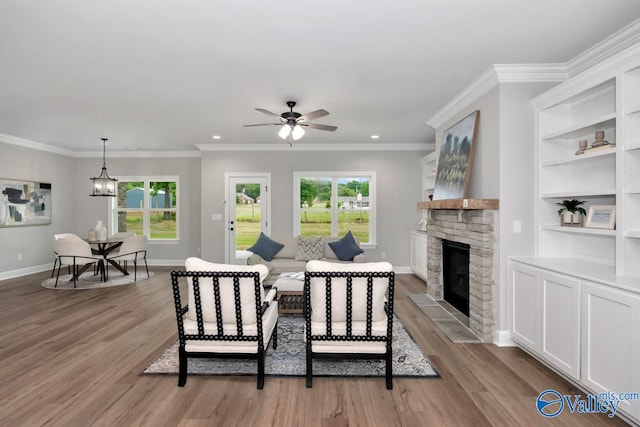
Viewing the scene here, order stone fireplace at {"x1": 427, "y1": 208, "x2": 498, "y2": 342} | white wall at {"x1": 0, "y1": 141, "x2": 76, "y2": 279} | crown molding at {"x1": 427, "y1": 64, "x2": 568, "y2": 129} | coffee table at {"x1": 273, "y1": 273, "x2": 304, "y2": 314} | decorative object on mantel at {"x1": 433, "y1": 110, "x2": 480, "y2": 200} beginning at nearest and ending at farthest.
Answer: crown molding at {"x1": 427, "y1": 64, "x2": 568, "y2": 129}, stone fireplace at {"x1": 427, "y1": 208, "x2": 498, "y2": 342}, decorative object on mantel at {"x1": 433, "y1": 110, "x2": 480, "y2": 200}, coffee table at {"x1": 273, "y1": 273, "x2": 304, "y2": 314}, white wall at {"x1": 0, "y1": 141, "x2": 76, "y2": 279}

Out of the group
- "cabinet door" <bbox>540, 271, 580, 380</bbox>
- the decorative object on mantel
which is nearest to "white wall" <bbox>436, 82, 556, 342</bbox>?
the decorative object on mantel

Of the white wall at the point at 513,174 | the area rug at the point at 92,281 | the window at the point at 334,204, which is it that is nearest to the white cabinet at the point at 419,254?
the window at the point at 334,204

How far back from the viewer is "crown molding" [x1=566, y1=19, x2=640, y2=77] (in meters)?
2.56

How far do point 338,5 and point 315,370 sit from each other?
2792 mm

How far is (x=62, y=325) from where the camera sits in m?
3.83

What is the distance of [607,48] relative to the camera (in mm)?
2812

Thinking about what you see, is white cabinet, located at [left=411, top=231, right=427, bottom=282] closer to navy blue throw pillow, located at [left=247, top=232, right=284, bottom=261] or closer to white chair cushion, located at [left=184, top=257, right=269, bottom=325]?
navy blue throw pillow, located at [left=247, top=232, right=284, bottom=261]

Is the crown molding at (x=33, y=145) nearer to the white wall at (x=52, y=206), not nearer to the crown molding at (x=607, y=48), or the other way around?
the white wall at (x=52, y=206)

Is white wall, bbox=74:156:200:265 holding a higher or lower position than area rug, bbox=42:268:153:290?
higher

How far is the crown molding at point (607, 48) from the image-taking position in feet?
8.39

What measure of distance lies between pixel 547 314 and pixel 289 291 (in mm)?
2551

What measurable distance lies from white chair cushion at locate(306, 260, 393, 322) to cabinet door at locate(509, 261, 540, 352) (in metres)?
1.45

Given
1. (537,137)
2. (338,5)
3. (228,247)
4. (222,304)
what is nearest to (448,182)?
(537,137)

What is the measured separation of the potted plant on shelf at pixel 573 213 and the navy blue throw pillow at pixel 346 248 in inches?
125
